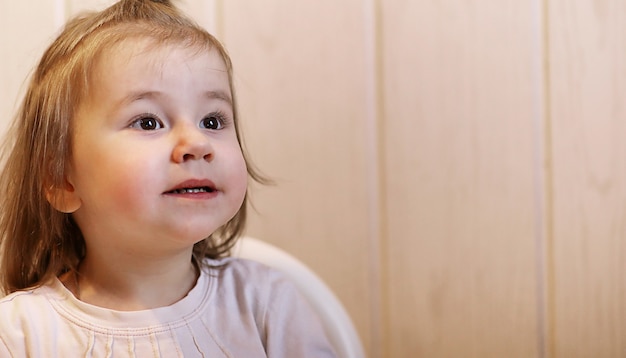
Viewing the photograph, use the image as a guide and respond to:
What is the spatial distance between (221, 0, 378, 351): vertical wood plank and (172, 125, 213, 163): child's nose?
0.50 m

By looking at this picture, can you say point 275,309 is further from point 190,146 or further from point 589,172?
point 589,172

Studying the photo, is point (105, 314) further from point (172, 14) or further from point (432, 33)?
point (432, 33)

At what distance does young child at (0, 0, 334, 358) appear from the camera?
0.81 metres

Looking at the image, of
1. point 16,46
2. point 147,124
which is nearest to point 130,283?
point 147,124

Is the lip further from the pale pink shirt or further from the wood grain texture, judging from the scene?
the wood grain texture

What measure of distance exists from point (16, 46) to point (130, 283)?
1.66 feet

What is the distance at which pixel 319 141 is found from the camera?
133 cm

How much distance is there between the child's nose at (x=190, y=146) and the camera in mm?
796

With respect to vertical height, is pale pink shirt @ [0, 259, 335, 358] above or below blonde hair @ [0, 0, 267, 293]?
below

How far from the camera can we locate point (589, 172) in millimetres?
1211

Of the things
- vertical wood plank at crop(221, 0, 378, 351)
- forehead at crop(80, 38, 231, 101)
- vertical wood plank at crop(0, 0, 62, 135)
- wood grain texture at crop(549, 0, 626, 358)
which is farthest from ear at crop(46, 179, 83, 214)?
Result: wood grain texture at crop(549, 0, 626, 358)

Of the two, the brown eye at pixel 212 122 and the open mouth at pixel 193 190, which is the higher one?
the brown eye at pixel 212 122

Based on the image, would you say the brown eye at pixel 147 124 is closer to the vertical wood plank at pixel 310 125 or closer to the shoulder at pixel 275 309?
the shoulder at pixel 275 309

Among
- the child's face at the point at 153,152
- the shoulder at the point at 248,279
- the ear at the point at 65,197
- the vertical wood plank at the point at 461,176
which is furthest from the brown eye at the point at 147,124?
the vertical wood plank at the point at 461,176
